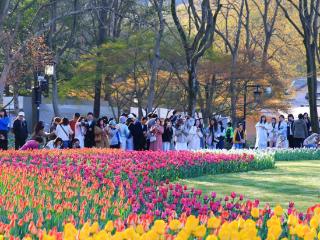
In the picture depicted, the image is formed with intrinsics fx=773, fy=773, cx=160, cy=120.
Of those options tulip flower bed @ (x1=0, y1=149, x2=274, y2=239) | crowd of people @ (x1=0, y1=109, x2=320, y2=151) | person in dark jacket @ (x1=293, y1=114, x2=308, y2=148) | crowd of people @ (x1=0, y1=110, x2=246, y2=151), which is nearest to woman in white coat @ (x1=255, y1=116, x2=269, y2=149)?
crowd of people @ (x1=0, y1=109, x2=320, y2=151)

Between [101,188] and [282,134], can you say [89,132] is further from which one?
[101,188]

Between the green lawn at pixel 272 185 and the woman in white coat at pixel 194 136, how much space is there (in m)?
6.73

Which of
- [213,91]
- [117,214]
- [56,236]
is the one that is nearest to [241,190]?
[117,214]

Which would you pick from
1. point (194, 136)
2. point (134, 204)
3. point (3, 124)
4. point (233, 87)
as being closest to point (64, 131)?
point (3, 124)

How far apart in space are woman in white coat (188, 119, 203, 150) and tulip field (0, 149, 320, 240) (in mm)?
5744

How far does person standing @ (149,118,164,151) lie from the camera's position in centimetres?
2072

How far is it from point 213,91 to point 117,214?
96.9 ft

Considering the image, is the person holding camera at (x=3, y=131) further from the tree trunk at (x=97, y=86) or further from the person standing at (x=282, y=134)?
the tree trunk at (x=97, y=86)

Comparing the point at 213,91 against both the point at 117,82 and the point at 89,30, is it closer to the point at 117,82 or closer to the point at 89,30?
the point at 117,82

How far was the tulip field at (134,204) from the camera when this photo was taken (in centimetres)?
471

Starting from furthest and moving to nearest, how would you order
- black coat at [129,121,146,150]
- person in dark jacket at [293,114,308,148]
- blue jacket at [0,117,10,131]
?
person in dark jacket at [293,114,308,148]
blue jacket at [0,117,10,131]
black coat at [129,121,146,150]

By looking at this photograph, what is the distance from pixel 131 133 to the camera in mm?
20938

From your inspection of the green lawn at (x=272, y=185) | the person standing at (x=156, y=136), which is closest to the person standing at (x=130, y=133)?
the person standing at (x=156, y=136)

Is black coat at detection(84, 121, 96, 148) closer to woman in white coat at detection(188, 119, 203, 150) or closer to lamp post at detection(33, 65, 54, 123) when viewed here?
lamp post at detection(33, 65, 54, 123)
